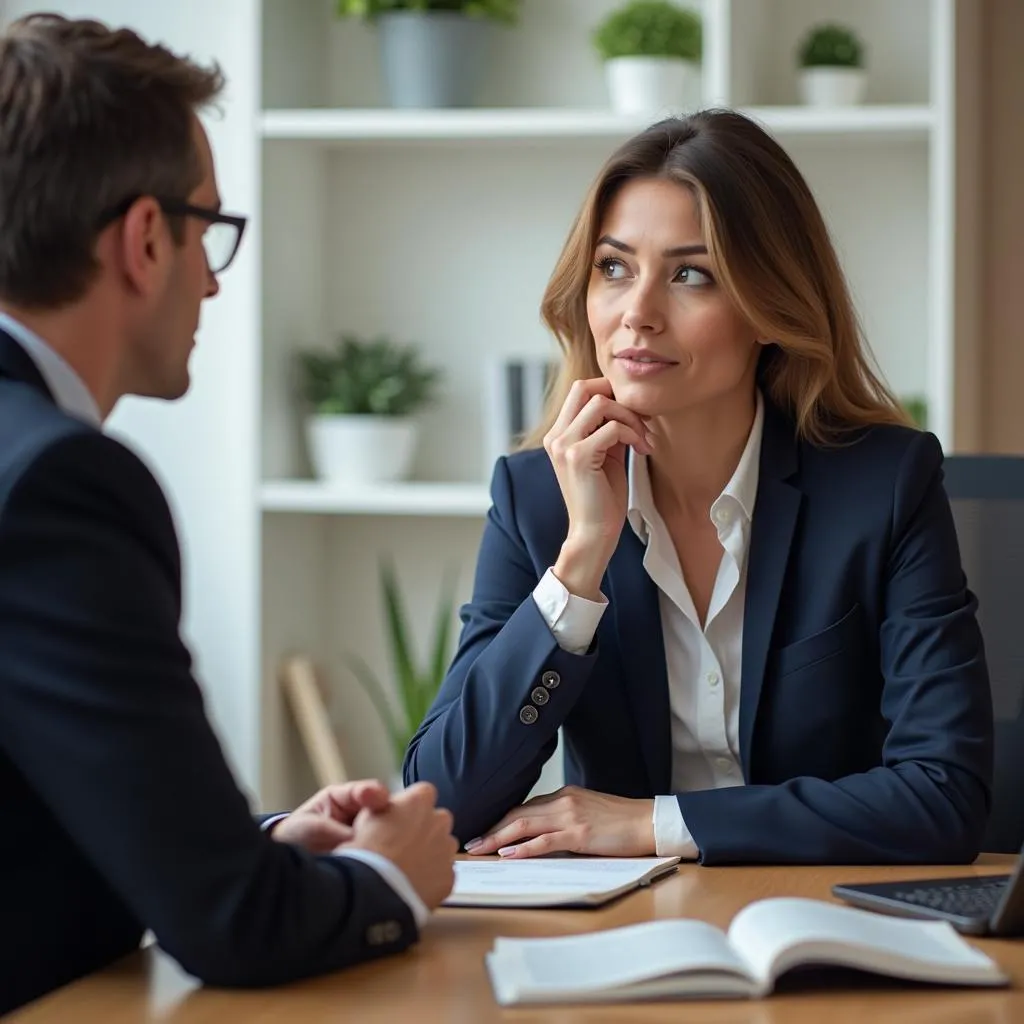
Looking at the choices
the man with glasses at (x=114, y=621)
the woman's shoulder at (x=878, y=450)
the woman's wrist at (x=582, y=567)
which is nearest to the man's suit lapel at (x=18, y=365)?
the man with glasses at (x=114, y=621)

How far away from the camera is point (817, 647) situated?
1817 mm

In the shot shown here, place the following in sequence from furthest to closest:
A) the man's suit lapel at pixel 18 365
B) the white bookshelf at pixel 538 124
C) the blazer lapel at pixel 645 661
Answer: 1. the white bookshelf at pixel 538 124
2. the blazer lapel at pixel 645 661
3. the man's suit lapel at pixel 18 365

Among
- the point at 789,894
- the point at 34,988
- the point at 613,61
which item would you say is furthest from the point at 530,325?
the point at 34,988

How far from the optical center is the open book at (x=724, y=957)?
1078 mm

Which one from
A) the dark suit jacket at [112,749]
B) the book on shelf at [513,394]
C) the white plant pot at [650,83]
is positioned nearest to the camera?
the dark suit jacket at [112,749]

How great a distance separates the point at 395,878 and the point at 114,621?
1.03 feet

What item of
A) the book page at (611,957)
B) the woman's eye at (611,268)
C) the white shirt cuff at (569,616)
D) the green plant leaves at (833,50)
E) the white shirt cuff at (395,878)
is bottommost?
the book page at (611,957)

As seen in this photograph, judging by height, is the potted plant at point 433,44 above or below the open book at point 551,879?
above

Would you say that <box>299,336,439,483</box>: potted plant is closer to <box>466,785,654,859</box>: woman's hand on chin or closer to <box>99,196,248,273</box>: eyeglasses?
<box>466,785,654,859</box>: woman's hand on chin

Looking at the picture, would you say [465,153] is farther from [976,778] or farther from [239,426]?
[976,778]

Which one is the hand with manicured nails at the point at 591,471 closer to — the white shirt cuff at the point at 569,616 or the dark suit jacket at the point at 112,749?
the white shirt cuff at the point at 569,616

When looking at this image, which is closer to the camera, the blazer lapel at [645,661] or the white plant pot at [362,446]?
the blazer lapel at [645,661]

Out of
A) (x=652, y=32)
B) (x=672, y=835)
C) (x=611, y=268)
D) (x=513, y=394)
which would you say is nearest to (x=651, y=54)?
(x=652, y=32)

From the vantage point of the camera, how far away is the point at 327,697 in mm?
3373
